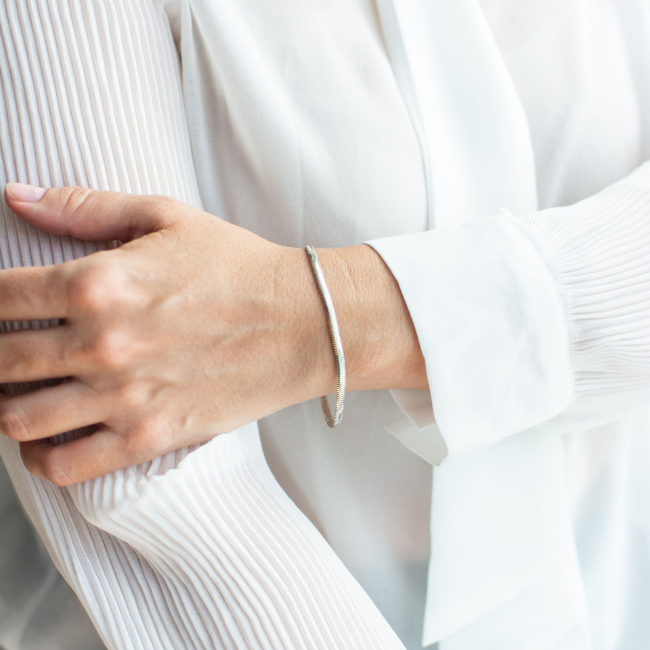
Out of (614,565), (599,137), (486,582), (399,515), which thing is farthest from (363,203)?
(614,565)

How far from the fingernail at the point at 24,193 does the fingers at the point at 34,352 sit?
121 mm

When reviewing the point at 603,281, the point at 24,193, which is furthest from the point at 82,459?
the point at 603,281

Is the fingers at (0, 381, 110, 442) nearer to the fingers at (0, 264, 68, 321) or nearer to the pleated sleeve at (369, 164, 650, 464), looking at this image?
the fingers at (0, 264, 68, 321)

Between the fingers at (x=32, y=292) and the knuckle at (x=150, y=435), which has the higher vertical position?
the fingers at (x=32, y=292)

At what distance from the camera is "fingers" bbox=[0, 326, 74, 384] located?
0.43m

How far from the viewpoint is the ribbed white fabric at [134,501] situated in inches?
18.3

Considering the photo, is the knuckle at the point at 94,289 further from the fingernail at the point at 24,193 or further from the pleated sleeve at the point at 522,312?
the pleated sleeve at the point at 522,312

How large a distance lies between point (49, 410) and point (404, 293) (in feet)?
1.15

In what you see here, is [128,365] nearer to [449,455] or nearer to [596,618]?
[449,455]

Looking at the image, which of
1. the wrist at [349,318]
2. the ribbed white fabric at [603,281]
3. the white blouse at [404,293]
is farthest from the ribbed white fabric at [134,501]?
the ribbed white fabric at [603,281]

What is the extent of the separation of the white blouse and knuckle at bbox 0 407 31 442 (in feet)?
0.26

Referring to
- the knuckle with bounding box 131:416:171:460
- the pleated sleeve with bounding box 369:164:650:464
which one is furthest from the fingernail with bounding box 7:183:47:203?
the pleated sleeve with bounding box 369:164:650:464

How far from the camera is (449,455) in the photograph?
0.58 m

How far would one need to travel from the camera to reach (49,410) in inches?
17.1
